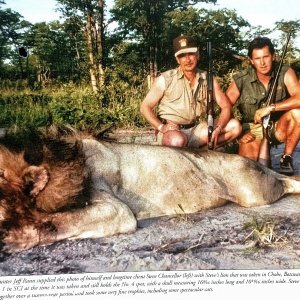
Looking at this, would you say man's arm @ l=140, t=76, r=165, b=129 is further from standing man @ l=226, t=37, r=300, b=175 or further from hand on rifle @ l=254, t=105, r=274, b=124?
hand on rifle @ l=254, t=105, r=274, b=124

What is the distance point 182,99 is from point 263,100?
671 mm

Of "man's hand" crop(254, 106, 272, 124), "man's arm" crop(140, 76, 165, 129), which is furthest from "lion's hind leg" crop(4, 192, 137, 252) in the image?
"man's hand" crop(254, 106, 272, 124)

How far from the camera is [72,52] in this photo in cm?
427

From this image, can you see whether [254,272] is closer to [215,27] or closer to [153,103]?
[153,103]

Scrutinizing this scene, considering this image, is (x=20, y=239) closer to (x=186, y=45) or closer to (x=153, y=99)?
(x=153, y=99)

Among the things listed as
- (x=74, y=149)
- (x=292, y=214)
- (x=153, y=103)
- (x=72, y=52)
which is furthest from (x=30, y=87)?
(x=292, y=214)

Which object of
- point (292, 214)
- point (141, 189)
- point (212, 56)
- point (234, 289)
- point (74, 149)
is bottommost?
point (234, 289)

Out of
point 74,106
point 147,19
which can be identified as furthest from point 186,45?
point 74,106

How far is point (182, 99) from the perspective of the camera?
3.54 m

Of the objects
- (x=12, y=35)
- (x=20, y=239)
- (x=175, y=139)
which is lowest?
(x=20, y=239)

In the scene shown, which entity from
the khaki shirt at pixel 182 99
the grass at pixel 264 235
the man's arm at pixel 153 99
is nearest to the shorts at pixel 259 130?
the khaki shirt at pixel 182 99

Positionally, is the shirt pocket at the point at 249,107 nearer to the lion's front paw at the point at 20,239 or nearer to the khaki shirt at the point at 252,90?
the khaki shirt at the point at 252,90

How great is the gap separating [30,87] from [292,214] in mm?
2796

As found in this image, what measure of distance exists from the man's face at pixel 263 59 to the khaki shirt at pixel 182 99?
418 millimetres
